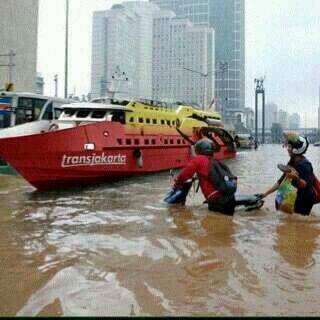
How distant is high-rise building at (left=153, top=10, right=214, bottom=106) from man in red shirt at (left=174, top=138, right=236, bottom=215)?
43279 mm

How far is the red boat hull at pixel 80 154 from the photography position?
36.8ft

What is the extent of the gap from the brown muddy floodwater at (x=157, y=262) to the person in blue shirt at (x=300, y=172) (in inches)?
9.3

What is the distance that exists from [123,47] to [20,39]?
67.9 feet

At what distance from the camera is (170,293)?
379cm

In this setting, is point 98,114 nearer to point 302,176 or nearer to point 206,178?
point 206,178

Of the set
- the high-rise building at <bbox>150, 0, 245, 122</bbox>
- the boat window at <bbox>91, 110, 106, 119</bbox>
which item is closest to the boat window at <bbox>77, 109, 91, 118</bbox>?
the boat window at <bbox>91, 110, 106, 119</bbox>

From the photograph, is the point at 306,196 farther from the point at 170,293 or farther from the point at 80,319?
the point at 80,319

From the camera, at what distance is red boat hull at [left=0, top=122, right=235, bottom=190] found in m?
11.2

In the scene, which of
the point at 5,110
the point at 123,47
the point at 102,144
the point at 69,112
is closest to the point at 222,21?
the point at 123,47

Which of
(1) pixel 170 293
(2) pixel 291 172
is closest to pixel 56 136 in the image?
(2) pixel 291 172

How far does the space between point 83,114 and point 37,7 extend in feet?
159

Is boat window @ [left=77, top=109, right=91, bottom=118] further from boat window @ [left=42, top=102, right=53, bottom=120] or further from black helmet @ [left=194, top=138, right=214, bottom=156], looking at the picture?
black helmet @ [left=194, top=138, right=214, bottom=156]

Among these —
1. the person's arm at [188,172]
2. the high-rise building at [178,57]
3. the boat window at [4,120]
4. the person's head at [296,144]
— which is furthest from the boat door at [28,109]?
the high-rise building at [178,57]

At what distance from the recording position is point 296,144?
709 centimetres
